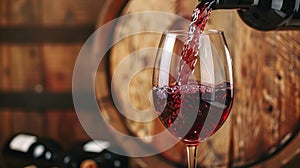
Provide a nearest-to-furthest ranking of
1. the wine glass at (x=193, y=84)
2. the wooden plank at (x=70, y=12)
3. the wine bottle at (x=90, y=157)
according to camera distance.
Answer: the wine glass at (x=193, y=84), the wine bottle at (x=90, y=157), the wooden plank at (x=70, y=12)

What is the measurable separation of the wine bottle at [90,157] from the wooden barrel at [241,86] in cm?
12

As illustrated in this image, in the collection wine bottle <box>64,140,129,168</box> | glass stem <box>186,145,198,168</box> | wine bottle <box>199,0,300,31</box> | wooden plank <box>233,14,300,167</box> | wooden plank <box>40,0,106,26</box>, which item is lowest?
wine bottle <box>64,140,129,168</box>

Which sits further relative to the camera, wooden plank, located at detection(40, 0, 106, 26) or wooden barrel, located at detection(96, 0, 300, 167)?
wooden plank, located at detection(40, 0, 106, 26)

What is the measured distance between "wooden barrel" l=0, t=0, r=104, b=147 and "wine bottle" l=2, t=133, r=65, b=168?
0.61 ft

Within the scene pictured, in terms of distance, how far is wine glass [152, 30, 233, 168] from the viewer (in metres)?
1.01

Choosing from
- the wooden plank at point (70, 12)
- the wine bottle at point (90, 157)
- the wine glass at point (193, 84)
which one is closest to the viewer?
the wine glass at point (193, 84)

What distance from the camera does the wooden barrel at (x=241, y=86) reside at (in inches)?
60.4

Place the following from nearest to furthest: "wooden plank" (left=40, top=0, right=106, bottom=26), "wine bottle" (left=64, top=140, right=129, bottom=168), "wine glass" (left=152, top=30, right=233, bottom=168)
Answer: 1. "wine glass" (left=152, top=30, right=233, bottom=168)
2. "wine bottle" (left=64, top=140, right=129, bottom=168)
3. "wooden plank" (left=40, top=0, right=106, bottom=26)

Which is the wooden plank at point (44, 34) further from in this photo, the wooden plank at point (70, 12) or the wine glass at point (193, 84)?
the wine glass at point (193, 84)

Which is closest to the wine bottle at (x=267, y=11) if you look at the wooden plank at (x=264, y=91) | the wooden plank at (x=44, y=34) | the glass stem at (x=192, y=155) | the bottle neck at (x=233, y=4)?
the bottle neck at (x=233, y=4)

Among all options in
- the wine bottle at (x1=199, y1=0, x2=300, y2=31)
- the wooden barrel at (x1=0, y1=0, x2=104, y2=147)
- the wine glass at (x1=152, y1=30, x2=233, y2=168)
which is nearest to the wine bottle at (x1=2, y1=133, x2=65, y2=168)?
the wooden barrel at (x1=0, y1=0, x2=104, y2=147)

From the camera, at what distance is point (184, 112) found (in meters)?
1.01

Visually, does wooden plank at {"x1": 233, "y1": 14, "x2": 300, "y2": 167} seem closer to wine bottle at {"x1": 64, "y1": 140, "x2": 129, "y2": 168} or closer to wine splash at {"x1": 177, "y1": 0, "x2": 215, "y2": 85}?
wine bottle at {"x1": 64, "y1": 140, "x2": 129, "y2": 168}

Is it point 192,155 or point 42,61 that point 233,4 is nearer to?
point 192,155
